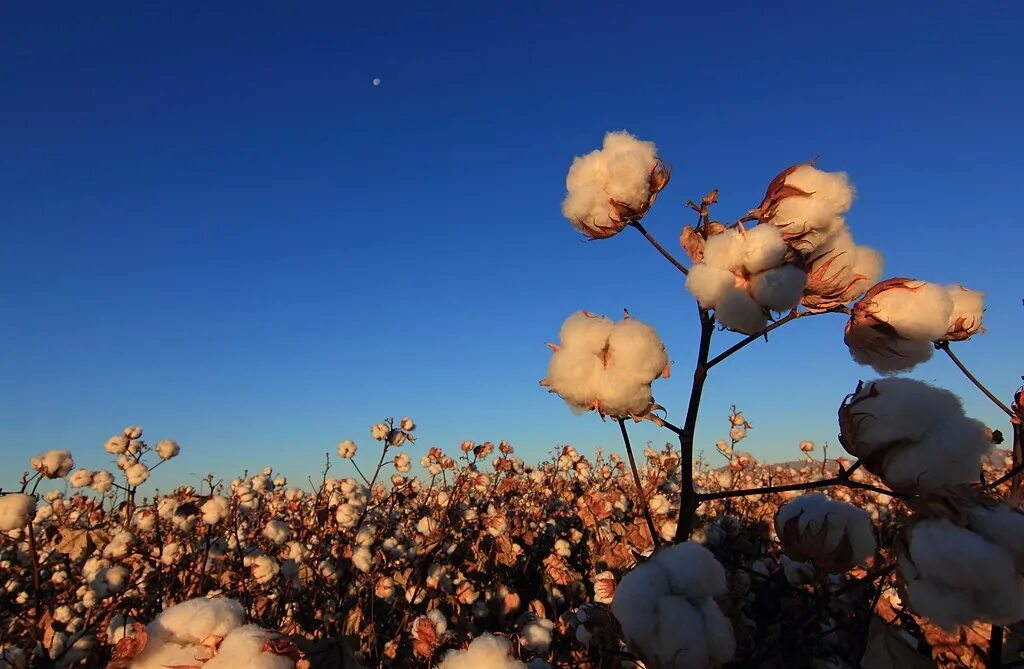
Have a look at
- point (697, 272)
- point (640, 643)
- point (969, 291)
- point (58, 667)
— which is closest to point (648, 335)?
point (697, 272)

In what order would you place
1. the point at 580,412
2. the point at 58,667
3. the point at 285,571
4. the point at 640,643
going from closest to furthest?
the point at 640,643 < the point at 580,412 < the point at 58,667 < the point at 285,571

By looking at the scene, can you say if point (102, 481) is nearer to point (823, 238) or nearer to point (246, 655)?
point (246, 655)

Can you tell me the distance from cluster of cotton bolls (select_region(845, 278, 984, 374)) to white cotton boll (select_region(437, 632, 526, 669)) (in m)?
1.25

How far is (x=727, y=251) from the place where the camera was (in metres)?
1.50

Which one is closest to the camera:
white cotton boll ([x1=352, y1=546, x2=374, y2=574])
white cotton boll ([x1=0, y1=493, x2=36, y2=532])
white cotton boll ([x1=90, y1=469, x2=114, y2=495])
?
white cotton boll ([x1=0, y1=493, x2=36, y2=532])

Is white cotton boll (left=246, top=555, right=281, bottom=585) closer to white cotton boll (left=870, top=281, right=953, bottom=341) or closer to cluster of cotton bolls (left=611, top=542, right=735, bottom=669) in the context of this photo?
cluster of cotton bolls (left=611, top=542, right=735, bottom=669)

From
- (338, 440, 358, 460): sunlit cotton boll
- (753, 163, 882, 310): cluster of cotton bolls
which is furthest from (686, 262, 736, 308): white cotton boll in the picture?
(338, 440, 358, 460): sunlit cotton boll

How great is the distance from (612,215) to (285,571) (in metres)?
3.62

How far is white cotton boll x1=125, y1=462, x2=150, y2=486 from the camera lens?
14.8 feet

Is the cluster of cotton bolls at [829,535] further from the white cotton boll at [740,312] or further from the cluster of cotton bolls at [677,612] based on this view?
the white cotton boll at [740,312]

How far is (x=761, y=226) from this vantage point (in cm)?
153

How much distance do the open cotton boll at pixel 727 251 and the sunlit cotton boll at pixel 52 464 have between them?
4.06m

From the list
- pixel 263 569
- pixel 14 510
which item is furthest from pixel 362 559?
pixel 14 510

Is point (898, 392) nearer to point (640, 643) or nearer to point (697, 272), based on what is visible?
point (697, 272)
